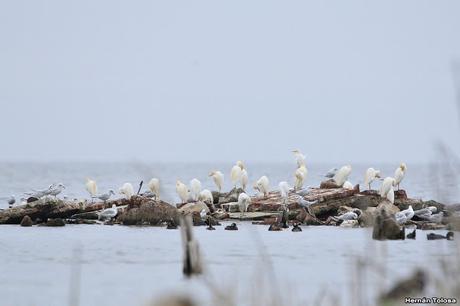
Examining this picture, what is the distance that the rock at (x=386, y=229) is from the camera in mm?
22266

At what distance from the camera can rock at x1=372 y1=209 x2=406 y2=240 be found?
22.3 metres

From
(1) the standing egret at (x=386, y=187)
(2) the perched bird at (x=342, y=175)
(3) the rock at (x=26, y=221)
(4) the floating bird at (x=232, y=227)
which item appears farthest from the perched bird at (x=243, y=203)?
(3) the rock at (x=26, y=221)

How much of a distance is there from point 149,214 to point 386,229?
8806mm

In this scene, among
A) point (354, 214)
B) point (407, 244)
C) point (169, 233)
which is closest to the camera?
point (407, 244)

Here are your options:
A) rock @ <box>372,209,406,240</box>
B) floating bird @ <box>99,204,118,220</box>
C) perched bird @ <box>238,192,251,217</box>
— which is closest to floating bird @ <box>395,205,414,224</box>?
rock @ <box>372,209,406,240</box>

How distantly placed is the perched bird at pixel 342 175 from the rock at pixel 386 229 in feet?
38.6

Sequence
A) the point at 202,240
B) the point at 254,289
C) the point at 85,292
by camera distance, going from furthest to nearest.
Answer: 1. the point at 202,240
2. the point at 85,292
3. the point at 254,289

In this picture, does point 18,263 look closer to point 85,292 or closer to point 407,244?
point 85,292

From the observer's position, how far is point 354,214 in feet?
94.9

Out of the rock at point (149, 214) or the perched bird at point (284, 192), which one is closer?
the rock at point (149, 214)

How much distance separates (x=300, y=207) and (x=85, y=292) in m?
15.1

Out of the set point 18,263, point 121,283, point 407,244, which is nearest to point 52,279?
point 121,283

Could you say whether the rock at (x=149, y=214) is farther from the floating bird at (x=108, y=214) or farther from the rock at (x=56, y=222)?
the rock at (x=56, y=222)

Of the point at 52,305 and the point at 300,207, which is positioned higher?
the point at 300,207
